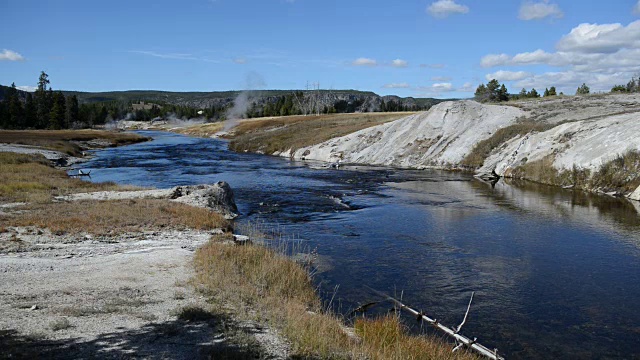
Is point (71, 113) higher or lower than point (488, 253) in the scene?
higher

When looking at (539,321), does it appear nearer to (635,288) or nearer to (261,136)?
(635,288)

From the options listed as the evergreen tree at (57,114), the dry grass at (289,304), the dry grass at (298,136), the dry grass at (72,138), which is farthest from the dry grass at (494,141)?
the evergreen tree at (57,114)

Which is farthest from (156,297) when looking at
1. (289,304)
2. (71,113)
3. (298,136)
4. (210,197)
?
(71,113)

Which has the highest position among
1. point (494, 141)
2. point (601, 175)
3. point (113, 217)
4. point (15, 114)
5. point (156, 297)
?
point (15, 114)

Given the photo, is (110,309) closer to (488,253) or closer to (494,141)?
(488,253)

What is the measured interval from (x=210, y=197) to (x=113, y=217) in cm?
620

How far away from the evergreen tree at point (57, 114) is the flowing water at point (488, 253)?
97.2 metres

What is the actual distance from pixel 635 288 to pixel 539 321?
458cm

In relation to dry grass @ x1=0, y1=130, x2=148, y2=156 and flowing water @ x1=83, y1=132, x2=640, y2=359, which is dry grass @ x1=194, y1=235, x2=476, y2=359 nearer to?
flowing water @ x1=83, y1=132, x2=640, y2=359

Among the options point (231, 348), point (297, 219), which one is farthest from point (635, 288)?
point (297, 219)

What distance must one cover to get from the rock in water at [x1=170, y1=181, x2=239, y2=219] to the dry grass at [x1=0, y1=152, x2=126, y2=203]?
19.0 feet

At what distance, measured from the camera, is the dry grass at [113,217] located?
1738 centimetres

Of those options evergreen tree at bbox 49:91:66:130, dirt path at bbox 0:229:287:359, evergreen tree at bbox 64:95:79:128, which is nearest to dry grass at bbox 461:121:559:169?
dirt path at bbox 0:229:287:359

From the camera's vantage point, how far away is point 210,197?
24.8 meters
